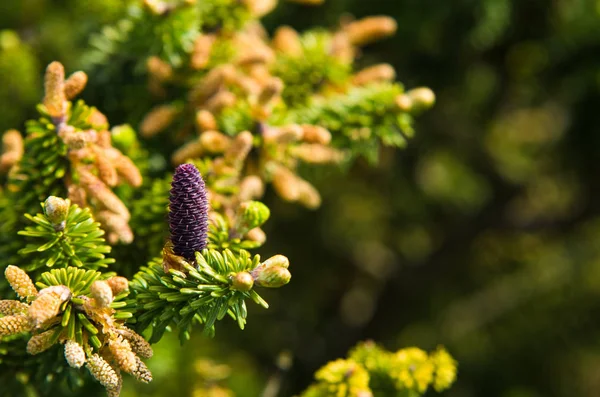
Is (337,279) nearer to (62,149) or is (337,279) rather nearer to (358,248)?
Result: (358,248)

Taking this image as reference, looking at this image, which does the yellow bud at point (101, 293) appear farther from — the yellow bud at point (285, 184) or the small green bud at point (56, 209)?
the yellow bud at point (285, 184)

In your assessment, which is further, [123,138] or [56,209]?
[123,138]

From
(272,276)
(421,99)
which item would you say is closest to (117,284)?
(272,276)

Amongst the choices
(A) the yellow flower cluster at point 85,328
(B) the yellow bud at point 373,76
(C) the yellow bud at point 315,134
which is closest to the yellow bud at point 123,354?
(A) the yellow flower cluster at point 85,328

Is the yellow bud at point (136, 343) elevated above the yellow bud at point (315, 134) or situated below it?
below

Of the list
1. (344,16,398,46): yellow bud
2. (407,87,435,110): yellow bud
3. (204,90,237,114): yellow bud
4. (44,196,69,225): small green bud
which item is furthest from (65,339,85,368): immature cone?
(344,16,398,46): yellow bud

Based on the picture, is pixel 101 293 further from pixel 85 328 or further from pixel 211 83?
pixel 211 83
